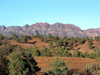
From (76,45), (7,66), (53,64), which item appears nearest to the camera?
(7,66)

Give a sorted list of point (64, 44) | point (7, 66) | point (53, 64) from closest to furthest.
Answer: point (7, 66) < point (53, 64) < point (64, 44)

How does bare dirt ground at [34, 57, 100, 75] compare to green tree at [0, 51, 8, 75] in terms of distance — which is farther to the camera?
bare dirt ground at [34, 57, 100, 75]

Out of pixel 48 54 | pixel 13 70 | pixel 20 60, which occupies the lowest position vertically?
pixel 48 54

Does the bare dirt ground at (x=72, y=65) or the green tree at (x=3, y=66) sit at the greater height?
the green tree at (x=3, y=66)

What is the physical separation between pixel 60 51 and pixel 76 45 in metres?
66.1

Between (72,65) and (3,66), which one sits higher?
(3,66)

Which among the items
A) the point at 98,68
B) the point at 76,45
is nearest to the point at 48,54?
the point at 98,68

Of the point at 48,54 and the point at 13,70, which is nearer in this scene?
the point at 13,70

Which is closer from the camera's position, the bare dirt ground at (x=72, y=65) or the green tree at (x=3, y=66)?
the green tree at (x=3, y=66)

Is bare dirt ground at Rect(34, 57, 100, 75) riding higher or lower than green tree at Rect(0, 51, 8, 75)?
lower

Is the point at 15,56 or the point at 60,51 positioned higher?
the point at 15,56

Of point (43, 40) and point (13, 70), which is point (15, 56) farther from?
point (43, 40)

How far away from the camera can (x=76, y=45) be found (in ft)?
455

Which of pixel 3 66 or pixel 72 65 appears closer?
pixel 3 66
